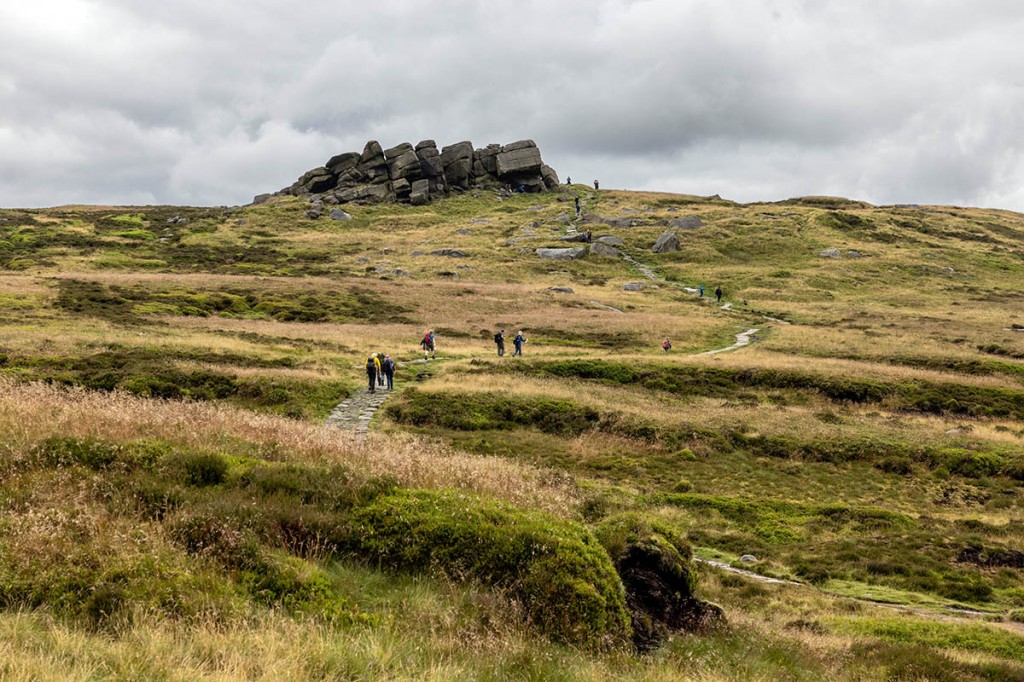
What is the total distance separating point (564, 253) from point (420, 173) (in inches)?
2637

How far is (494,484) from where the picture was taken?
31.7 feet

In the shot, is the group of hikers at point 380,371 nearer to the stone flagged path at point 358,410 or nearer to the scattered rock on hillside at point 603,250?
the stone flagged path at point 358,410

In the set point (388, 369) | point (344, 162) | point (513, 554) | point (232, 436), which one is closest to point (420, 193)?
point (344, 162)

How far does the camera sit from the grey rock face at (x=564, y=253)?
335 feet

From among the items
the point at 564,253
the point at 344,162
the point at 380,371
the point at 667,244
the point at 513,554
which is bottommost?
the point at 380,371

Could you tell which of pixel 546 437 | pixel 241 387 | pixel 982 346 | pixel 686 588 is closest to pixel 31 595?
pixel 686 588

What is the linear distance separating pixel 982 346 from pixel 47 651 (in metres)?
61.3

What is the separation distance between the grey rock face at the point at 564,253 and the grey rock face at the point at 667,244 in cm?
1331

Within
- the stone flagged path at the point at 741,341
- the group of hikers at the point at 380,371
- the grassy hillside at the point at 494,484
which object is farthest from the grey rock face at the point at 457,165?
the group of hikers at the point at 380,371

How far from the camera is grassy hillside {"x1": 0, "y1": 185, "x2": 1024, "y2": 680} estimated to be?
5875 millimetres

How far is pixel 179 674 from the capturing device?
15.0 ft

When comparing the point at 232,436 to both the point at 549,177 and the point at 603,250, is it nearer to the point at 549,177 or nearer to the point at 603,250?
the point at 603,250

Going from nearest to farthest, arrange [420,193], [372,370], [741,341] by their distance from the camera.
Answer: [372,370]
[741,341]
[420,193]

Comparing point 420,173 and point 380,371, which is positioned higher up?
point 420,173
